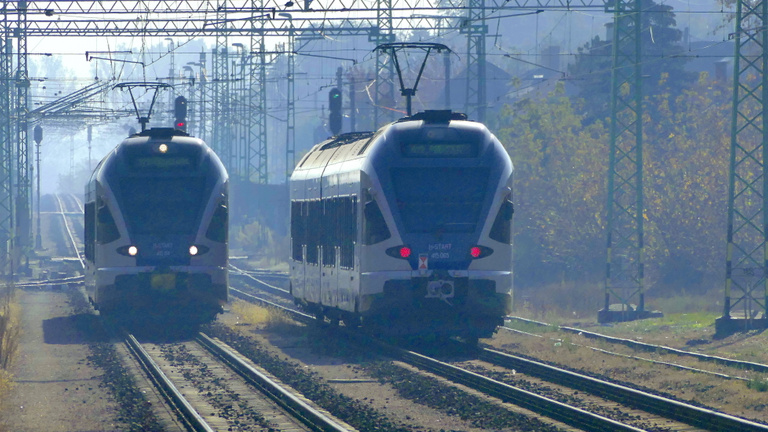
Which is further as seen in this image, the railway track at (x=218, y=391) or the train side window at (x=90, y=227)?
the train side window at (x=90, y=227)

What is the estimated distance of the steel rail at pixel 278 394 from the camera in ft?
36.9

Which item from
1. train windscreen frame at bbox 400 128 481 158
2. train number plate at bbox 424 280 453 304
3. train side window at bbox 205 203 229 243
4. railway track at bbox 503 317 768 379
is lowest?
→ railway track at bbox 503 317 768 379

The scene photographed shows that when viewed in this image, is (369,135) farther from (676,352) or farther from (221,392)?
(221,392)

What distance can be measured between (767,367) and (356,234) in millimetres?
6591

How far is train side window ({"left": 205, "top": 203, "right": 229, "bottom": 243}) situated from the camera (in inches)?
857

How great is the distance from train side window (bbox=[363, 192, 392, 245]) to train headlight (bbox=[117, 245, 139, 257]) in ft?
19.1

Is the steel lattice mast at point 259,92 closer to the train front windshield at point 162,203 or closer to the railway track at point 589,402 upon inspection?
the train front windshield at point 162,203

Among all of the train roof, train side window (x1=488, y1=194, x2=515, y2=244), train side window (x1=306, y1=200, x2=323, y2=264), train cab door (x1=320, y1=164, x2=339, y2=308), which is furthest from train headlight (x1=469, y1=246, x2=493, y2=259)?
train side window (x1=306, y1=200, x2=323, y2=264)

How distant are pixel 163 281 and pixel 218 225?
4.95 ft

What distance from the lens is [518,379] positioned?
1480 cm

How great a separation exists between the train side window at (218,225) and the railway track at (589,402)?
6.43 m

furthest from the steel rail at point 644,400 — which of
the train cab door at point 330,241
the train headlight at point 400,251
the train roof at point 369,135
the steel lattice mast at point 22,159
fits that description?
the steel lattice mast at point 22,159

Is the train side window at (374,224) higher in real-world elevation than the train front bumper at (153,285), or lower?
higher

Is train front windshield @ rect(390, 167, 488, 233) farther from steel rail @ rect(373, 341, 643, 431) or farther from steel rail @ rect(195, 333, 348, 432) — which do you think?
steel rail @ rect(195, 333, 348, 432)
